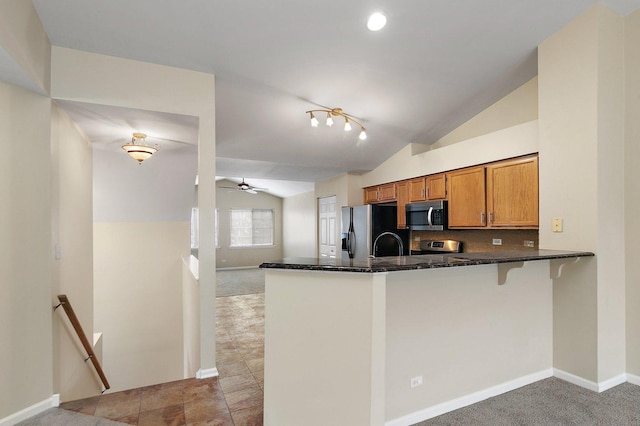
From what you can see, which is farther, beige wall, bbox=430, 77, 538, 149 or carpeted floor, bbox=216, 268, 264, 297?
carpeted floor, bbox=216, 268, 264, 297

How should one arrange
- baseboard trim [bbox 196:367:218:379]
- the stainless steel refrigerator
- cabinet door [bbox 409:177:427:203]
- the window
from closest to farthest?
baseboard trim [bbox 196:367:218:379], cabinet door [bbox 409:177:427:203], the stainless steel refrigerator, the window

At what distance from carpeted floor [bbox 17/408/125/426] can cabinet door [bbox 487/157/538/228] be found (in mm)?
3723

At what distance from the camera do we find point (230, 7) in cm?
226

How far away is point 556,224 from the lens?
268 centimetres

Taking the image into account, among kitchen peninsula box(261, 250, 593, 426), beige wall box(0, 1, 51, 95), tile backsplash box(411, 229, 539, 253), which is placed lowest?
kitchen peninsula box(261, 250, 593, 426)

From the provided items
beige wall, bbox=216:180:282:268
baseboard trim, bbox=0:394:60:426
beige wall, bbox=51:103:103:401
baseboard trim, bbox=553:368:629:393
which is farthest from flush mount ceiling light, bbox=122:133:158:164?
beige wall, bbox=216:180:282:268

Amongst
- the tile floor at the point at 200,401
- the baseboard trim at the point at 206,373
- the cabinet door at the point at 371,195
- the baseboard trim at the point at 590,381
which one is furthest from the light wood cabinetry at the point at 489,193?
the baseboard trim at the point at 206,373

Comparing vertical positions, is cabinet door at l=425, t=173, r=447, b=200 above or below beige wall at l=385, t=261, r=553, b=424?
above

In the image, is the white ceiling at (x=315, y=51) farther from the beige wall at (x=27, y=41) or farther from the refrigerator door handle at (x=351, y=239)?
the refrigerator door handle at (x=351, y=239)

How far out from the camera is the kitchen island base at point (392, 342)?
173cm

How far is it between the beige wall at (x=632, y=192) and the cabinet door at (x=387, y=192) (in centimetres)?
284

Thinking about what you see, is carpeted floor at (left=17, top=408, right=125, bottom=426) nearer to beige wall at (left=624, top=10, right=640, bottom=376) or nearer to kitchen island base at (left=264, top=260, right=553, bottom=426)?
kitchen island base at (left=264, top=260, right=553, bottom=426)

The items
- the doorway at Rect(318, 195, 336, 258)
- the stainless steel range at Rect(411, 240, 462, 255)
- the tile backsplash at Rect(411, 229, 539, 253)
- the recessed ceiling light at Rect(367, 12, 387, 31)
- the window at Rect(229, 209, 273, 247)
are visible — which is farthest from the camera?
the window at Rect(229, 209, 273, 247)

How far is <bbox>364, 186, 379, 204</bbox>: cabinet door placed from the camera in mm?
5614
